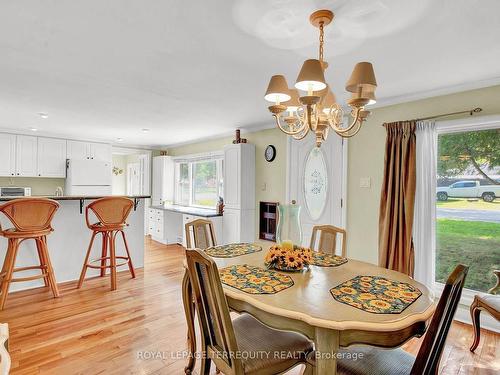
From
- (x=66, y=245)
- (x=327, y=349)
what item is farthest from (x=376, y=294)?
(x=66, y=245)

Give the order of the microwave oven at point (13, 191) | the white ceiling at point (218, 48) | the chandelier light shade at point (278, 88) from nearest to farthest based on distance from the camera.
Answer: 1. the white ceiling at point (218, 48)
2. the chandelier light shade at point (278, 88)
3. the microwave oven at point (13, 191)

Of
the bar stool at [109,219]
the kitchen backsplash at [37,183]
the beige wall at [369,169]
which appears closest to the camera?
the beige wall at [369,169]

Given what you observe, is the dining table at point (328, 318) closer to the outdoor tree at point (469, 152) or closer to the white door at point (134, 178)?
the outdoor tree at point (469, 152)

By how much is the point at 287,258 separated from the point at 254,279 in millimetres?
267

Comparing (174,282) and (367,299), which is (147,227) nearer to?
(174,282)

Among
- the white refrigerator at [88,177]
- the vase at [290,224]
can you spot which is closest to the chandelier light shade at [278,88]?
the vase at [290,224]

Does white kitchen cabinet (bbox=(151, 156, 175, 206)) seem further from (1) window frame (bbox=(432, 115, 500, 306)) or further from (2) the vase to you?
(1) window frame (bbox=(432, 115, 500, 306))

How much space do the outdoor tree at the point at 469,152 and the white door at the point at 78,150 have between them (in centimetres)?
606

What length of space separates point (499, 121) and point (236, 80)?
2349mm

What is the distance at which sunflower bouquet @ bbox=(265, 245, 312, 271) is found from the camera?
5.78 feet

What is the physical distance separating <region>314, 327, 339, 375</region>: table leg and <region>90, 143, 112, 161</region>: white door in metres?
6.04

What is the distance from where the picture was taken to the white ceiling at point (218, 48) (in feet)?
5.11

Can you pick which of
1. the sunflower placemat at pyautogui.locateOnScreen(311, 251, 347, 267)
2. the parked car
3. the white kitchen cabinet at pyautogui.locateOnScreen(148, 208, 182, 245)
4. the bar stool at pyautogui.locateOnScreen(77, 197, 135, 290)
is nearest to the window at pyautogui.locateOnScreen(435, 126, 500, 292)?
the parked car

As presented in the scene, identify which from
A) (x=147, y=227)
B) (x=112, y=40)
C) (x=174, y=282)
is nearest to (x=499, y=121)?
(x=112, y=40)
